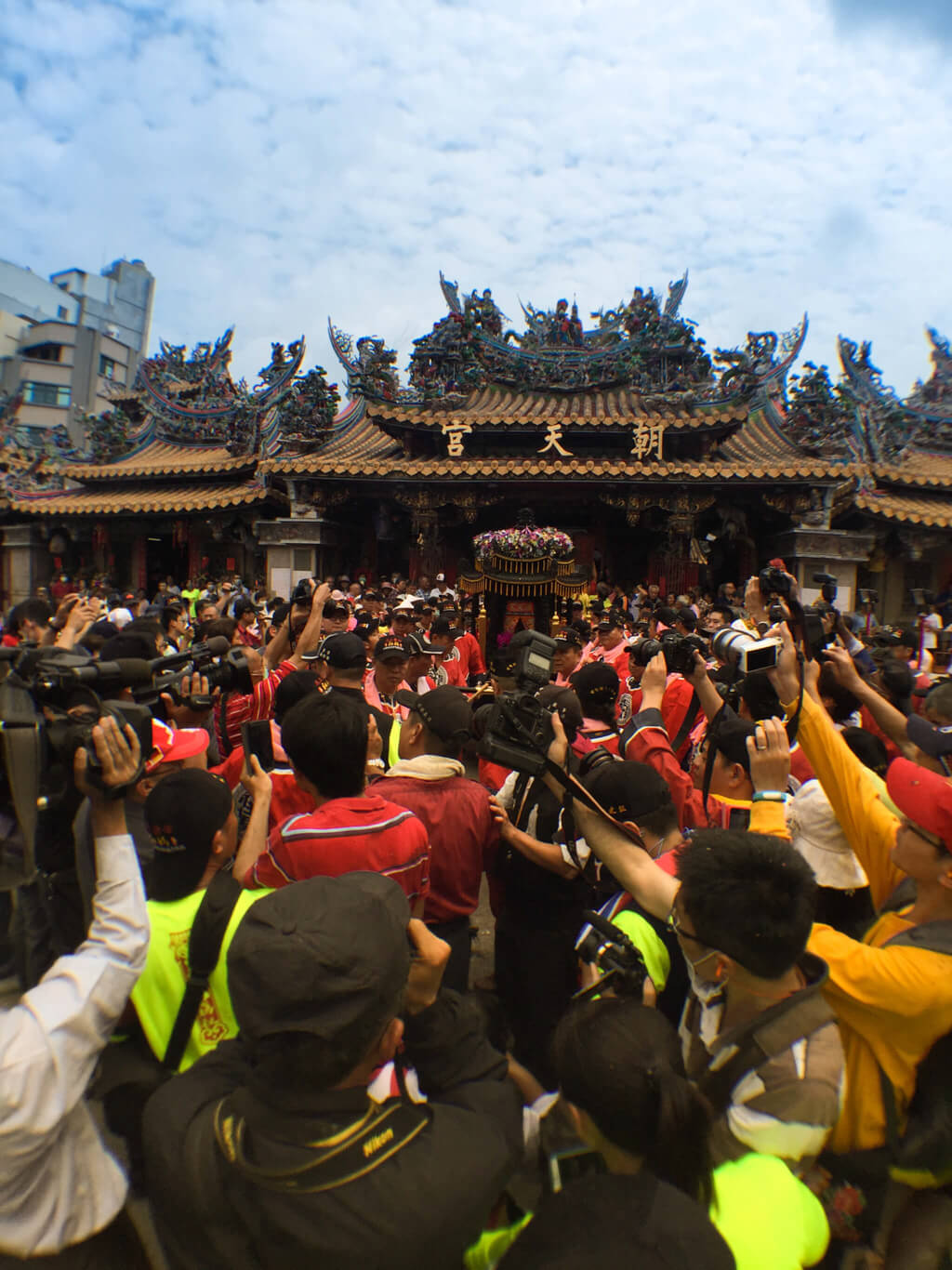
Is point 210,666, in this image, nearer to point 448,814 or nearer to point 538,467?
point 448,814

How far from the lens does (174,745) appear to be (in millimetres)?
2664

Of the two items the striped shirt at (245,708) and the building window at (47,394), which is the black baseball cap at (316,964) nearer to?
the striped shirt at (245,708)

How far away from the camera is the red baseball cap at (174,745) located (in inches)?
101

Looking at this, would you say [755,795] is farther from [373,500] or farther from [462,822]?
[373,500]

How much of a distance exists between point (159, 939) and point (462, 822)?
978 millimetres

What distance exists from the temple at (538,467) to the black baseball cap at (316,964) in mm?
10581

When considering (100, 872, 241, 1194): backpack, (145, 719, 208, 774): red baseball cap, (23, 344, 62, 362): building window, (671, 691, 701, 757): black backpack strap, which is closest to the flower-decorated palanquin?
(671, 691, 701, 757): black backpack strap

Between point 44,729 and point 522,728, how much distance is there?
102cm

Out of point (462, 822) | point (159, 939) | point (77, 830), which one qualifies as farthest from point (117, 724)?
point (462, 822)

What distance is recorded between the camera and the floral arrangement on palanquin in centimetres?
918

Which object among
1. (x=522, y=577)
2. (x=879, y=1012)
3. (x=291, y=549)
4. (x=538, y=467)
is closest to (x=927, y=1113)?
(x=879, y=1012)

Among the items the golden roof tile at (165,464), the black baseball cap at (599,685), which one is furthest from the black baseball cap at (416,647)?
the golden roof tile at (165,464)

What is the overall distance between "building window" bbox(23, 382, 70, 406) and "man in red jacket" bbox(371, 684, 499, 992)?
4028cm

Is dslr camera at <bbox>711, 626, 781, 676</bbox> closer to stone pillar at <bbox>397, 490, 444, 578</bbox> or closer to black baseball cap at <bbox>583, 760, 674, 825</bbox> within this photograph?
black baseball cap at <bbox>583, 760, 674, 825</bbox>
